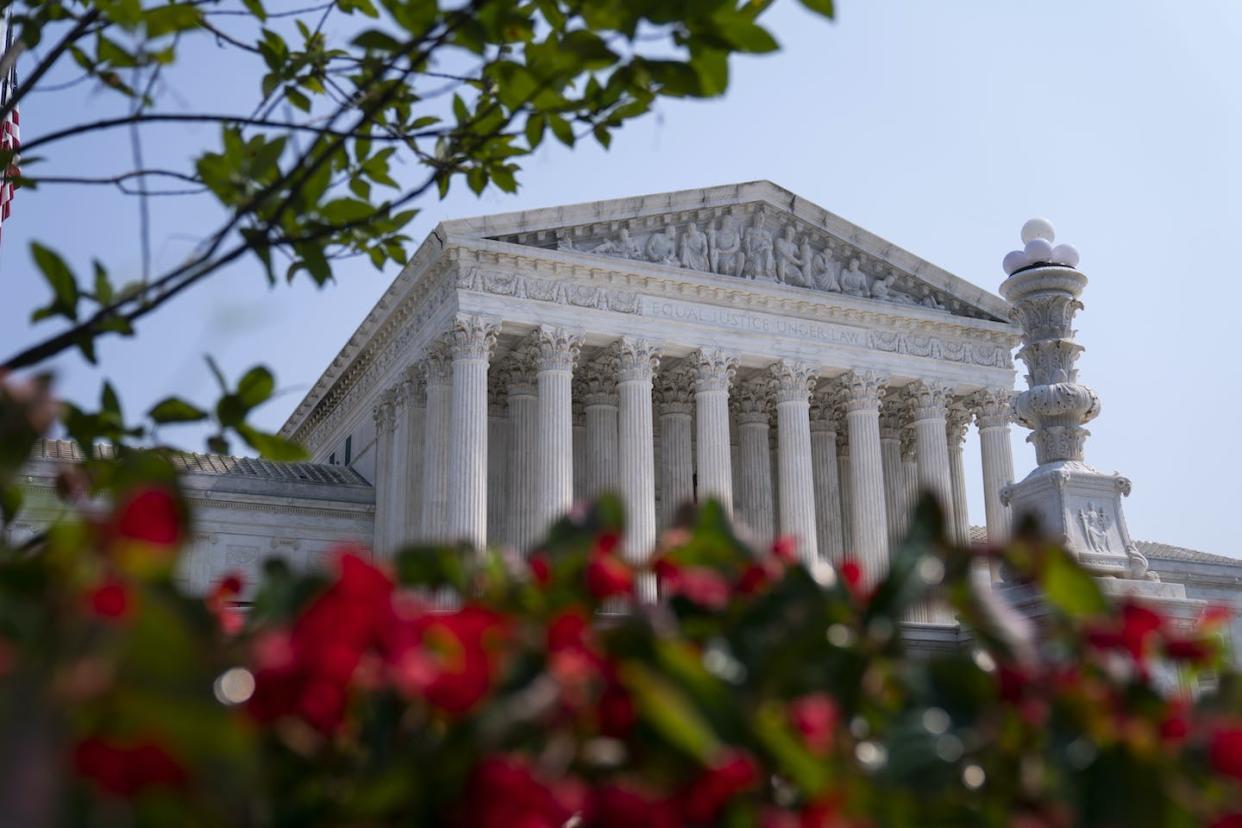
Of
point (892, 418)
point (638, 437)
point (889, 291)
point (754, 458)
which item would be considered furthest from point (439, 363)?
point (892, 418)

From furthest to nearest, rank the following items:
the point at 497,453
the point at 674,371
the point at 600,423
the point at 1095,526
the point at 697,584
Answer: the point at 497,453 < the point at 600,423 < the point at 674,371 < the point at 1095,526 < the point at 697,584

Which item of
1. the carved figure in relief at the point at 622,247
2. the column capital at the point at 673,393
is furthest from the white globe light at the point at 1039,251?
the column capital at the point at 673,393

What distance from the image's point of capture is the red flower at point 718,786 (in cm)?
139

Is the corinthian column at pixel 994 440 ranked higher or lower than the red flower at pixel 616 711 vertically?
higher

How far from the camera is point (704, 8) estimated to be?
3.09m

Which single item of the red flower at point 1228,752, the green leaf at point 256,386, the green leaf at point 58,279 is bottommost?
the red flower at point 1228,752

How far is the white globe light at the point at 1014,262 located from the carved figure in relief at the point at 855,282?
27.3 metres

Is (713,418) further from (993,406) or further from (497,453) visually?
(993,406)

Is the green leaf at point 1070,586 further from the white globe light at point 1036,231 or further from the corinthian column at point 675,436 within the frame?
the corinthian column at point 675,436

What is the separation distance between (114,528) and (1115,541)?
1232 centimetres

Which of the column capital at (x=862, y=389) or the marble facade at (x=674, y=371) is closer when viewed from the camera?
the marble facade at (x=674, y=371)

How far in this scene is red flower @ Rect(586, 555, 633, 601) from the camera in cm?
188

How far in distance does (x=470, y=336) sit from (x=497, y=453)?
7256mm

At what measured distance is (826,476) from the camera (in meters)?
43.5
